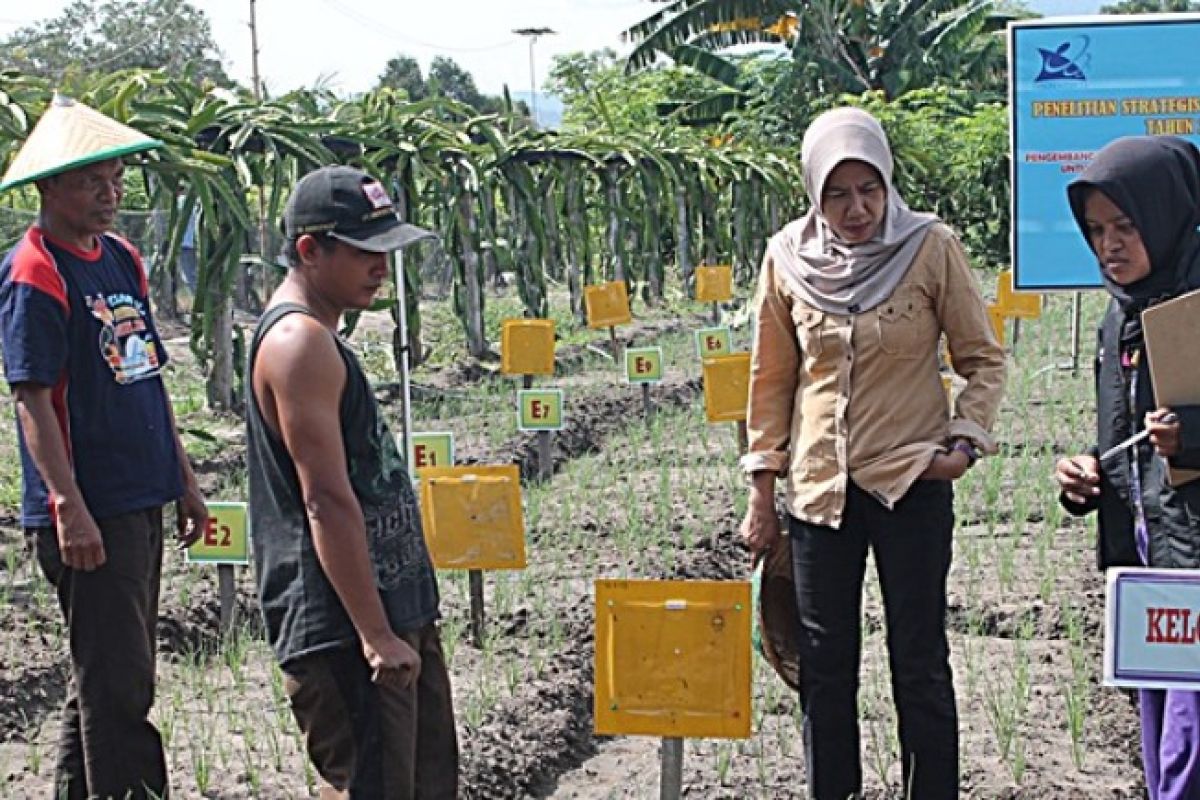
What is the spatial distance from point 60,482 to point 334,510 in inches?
33.4

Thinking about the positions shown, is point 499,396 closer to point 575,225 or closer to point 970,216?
point 575,225

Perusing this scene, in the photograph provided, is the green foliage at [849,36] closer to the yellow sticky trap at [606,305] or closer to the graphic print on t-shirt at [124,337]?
the yellow sticky trap at [606,305]

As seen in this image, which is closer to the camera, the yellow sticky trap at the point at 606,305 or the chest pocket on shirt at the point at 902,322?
the chest pocket on shirt at the point at 902,322

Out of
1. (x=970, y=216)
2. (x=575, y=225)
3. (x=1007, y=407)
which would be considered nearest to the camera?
(x=1007, y=407)

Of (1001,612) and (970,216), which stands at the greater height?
(970,216)

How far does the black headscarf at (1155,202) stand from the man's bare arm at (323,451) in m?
1.43

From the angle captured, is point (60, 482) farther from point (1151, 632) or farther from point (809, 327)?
point (1151, 632)

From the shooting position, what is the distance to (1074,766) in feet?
13.7

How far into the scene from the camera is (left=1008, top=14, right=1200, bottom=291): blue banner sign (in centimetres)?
849

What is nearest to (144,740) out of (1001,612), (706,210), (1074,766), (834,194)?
(834,194)

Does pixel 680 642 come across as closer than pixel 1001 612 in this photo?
Yes

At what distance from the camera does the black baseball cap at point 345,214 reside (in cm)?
282

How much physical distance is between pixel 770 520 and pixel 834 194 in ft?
2.35

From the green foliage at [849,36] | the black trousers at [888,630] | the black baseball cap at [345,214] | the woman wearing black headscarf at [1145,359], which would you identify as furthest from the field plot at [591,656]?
the green foliage at [849,36]
